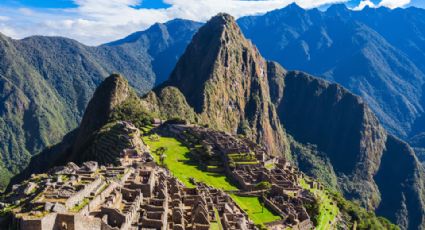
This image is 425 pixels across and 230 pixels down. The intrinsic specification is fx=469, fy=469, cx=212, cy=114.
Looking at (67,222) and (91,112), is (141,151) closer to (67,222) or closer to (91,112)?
(67,222)

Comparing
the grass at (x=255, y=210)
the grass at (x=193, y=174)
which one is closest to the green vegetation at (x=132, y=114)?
the grass at (x=193, y=174)

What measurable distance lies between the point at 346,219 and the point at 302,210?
94.7 feet

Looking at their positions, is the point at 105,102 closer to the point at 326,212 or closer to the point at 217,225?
the point at 326,212

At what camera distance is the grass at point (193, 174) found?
72.3 metres

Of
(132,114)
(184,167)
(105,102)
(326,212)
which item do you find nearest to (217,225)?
(184,167)

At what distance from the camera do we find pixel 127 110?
158m

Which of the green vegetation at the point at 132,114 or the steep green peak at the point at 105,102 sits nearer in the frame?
the green vegetation at the point at 132,114

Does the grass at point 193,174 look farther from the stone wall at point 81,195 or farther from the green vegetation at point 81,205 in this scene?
the green vegetation at point 81,205

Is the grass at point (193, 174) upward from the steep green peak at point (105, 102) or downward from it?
downward

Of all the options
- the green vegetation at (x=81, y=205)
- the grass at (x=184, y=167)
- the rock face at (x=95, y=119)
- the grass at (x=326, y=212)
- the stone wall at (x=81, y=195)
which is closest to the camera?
the green vegetation at (x=81, y=205)

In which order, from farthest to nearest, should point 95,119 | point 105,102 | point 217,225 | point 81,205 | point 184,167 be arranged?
point 105,102
point 95,119
point 184,167
point 217,225
point 81,205

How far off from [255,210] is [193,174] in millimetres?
18774

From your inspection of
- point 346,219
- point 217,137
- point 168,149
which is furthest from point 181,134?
point 346,219

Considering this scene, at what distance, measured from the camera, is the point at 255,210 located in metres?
73.9
